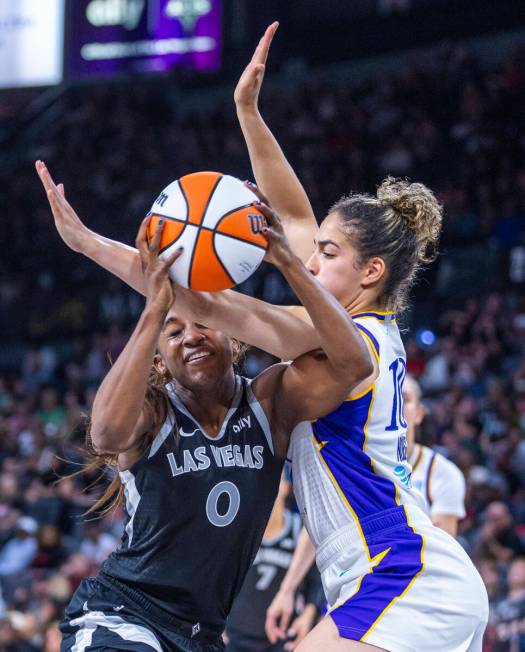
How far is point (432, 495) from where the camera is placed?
525 centimetres

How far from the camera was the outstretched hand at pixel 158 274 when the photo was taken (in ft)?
9.81

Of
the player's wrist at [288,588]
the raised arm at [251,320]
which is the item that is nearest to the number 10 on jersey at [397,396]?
the raised arm at [251,320]

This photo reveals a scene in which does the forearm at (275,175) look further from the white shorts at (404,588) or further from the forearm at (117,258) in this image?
the white shorts at (404,588)

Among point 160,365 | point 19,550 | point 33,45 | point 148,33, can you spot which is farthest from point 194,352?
point 148,33

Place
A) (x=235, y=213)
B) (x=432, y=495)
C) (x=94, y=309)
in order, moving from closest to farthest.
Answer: (x=235, y=213) → (x=432, y=495) → (x=94, y=309)

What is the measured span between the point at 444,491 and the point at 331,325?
99.1 inches

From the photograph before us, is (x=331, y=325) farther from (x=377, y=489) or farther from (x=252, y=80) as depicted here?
(x=252, y=80)

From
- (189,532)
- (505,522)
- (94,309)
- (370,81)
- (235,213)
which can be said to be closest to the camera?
(235,213)

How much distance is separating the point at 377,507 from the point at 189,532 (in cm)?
A: 60

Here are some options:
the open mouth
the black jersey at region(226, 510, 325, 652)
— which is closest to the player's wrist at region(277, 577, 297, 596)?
the black jersey at region(226, 510, 325, 652)

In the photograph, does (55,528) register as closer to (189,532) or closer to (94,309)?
(94,309)

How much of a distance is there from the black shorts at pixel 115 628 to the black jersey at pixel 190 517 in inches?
1.7

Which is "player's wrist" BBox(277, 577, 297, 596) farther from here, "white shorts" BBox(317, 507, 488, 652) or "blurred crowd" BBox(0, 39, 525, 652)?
"white shorts" BBox(317, 507, 488, 652)

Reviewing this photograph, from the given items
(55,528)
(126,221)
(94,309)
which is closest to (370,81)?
(126,221)
